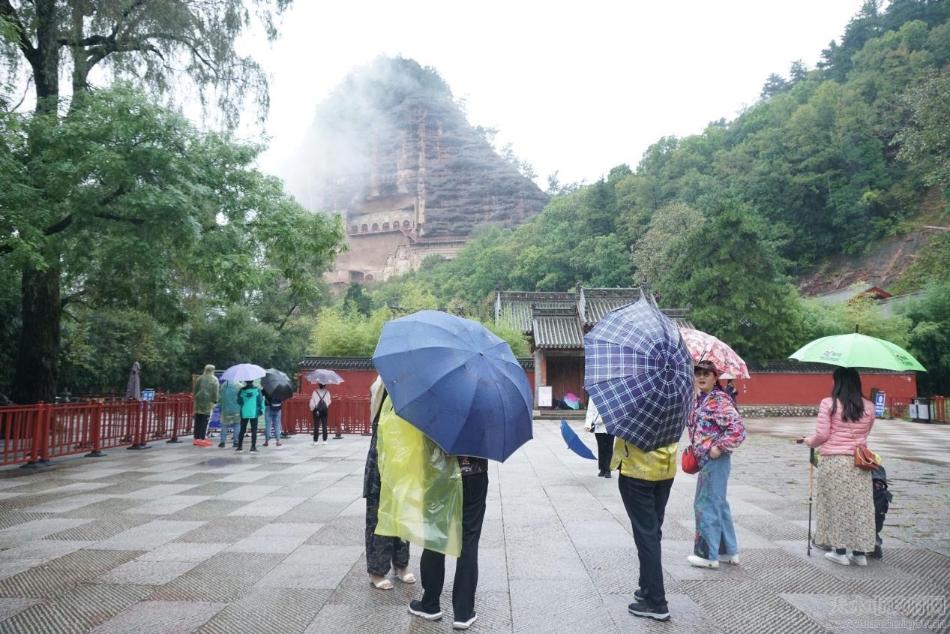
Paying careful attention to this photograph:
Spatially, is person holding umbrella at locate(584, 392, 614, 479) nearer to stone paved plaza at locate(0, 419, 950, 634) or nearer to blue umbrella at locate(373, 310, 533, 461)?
stone paved plaza at locate(0, 419, 950, 634)

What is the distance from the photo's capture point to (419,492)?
297cm

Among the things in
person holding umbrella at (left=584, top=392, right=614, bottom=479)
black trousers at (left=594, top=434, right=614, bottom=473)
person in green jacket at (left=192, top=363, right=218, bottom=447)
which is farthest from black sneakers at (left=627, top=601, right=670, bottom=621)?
person in green jacket at (left=192, top=363, right=218, bottom=447)

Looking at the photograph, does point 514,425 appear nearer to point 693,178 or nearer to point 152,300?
point 152,300

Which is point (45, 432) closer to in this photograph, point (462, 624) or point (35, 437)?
point (35, 437)

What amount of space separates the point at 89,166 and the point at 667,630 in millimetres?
9338

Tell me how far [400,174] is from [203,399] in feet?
239

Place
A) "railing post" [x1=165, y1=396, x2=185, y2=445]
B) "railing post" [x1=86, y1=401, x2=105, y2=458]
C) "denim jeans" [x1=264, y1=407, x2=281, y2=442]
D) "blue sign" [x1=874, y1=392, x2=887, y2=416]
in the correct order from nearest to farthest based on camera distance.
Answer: "railing post" [x1=86, y1=401, x2=105, y2=458] → "denim jeans" [x1=264, y1=407, x2=281, y2=442] → "railing post" [x1=165, y1=396, x2=185, y2=445] → "blue sign" [x1=874, y1=392, x2=887, y2=416]

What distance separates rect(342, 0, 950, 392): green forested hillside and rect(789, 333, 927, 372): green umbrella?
64.7 ft

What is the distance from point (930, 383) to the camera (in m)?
25.4

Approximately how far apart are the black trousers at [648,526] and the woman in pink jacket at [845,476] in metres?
1.75

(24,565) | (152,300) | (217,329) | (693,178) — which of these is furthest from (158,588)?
(693,178)

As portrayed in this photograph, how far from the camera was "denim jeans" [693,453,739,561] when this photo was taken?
4.16m

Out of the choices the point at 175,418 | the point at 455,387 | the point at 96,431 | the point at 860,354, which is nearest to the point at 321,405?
the point at 175,418

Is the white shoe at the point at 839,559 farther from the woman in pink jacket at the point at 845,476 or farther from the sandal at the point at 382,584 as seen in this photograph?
the sandal at the point at 382,584
